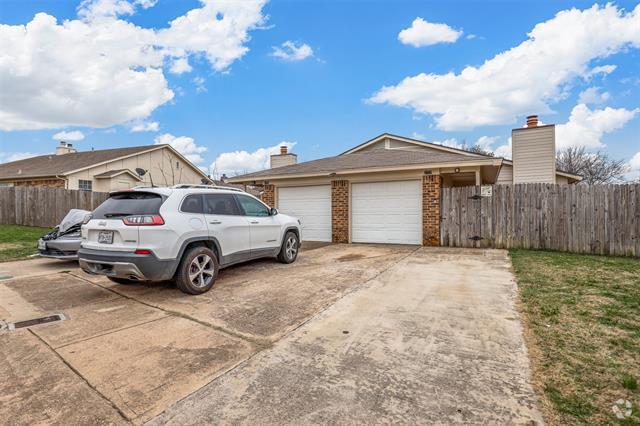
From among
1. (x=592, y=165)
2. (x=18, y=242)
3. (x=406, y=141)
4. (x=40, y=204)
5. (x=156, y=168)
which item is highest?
(x=592, y=165)

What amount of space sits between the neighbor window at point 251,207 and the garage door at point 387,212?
16.0ft

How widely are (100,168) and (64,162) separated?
12.4 ft

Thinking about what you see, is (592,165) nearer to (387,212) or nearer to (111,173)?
(387,212)

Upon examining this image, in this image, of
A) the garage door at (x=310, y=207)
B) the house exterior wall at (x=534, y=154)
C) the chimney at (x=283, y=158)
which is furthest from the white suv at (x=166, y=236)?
the house exterior wall at (x=534, y=154)

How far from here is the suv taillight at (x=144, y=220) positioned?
4.55m

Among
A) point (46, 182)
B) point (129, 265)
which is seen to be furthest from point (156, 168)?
point (129, 265)

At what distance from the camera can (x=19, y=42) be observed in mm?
13531

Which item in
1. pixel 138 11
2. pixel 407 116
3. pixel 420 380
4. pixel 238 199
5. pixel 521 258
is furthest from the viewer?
pixel 407 116

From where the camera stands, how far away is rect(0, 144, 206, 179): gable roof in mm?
20572

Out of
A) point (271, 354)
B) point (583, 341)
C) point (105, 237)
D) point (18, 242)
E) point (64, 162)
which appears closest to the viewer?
point (271, 354)

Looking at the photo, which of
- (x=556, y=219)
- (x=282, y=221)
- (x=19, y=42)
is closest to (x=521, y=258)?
(x=556, y=219)

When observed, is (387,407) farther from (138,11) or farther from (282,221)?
(138,11)

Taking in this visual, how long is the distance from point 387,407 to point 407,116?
1981 cm

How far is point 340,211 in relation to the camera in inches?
449
